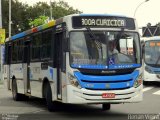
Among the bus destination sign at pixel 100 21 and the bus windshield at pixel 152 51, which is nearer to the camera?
the bus destination sign at pixel 100 21

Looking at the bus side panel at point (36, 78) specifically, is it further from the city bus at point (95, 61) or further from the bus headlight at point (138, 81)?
the bus headlight at point (138, 81)

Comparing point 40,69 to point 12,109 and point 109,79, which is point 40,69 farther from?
point 109,79

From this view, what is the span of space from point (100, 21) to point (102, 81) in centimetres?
174

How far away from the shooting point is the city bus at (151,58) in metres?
29.9

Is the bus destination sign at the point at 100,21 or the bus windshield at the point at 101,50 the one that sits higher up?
the bus destination sign at the point at 100,21

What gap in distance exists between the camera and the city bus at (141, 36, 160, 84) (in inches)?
1178

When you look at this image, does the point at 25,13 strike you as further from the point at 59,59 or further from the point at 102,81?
the point at 102,81

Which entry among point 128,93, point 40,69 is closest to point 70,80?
point 128,93

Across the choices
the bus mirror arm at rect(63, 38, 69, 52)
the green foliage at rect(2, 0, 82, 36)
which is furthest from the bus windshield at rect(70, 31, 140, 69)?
the green foliage at rect(2, 0, 82, 36)

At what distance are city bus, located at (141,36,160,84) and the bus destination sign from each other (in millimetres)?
15925

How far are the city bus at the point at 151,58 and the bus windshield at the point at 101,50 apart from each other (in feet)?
52.7

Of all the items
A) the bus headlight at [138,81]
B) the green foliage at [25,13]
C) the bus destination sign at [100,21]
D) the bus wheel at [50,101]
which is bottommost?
the bus wheel at [50,101]

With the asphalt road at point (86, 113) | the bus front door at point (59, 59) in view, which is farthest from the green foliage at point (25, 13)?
the bus front door at point (59, 59)

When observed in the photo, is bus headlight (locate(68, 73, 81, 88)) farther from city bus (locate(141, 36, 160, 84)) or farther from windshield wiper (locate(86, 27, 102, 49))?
city bus (locate(141, 36, 160, 84))
